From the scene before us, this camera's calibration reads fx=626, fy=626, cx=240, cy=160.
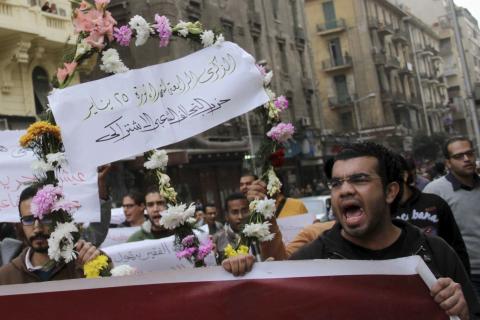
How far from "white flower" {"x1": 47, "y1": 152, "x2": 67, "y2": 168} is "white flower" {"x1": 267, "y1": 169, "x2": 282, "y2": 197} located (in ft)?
3.87

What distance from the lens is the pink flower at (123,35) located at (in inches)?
146

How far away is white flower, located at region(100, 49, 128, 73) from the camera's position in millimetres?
3629

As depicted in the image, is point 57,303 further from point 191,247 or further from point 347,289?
point 347,289

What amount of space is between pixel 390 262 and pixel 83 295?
136 cm

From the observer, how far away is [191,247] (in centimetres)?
361

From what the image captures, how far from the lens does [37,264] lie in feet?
12.1

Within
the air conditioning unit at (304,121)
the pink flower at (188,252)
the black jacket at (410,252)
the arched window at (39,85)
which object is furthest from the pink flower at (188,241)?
the air conditioning unit at (304,121)

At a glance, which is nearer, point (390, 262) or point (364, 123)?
point (390, 262)

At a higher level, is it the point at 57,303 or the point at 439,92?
the point at 439,92

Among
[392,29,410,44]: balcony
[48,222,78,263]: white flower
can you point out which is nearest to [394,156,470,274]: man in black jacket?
[48,222,78,263]: white flower

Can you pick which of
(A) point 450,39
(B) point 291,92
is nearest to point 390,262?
(B) point 291,92

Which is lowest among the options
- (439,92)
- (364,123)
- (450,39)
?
(364,123)

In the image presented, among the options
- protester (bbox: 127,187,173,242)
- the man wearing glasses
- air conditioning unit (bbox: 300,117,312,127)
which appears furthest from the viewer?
air conditioning unit (bbox: 300,117,312,127)

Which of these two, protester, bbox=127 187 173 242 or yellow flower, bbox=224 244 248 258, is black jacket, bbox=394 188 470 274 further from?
protester, bbox=127 187 173 242
